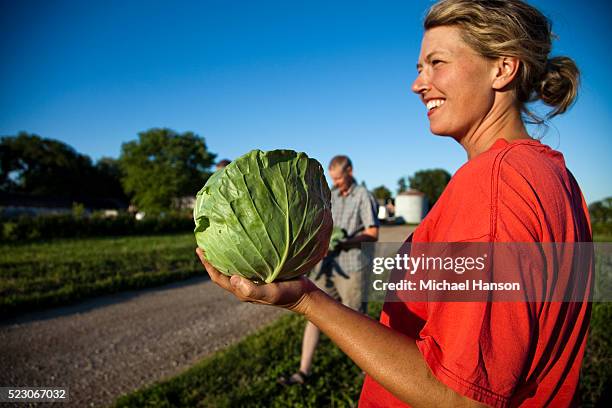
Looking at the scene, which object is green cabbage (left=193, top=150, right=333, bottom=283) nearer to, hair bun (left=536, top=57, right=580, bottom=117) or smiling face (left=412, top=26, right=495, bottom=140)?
smiling face (left=412, top=26, right=495, bottom=140)

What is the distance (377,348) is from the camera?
46.5 inches

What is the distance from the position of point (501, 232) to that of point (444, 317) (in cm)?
30

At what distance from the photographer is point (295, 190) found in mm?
1687

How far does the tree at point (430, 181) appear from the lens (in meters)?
87.2

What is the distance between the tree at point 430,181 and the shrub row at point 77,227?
68.8 m

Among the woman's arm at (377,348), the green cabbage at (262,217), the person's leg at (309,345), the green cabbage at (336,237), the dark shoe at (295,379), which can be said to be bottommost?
the dark shoe at (295,379)

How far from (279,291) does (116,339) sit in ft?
20.0

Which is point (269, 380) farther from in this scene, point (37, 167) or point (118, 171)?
point (118, 171)

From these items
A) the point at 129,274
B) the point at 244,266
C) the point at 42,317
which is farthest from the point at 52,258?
the point at 244,266

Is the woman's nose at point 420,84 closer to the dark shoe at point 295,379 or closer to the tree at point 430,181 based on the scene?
the dark shoe at point 295,379

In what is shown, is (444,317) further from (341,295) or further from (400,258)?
(341,295)

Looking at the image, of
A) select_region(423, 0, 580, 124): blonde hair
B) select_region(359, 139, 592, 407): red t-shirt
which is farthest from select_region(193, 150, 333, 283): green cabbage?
select_region(423, 0, 580, 124): blonde hair

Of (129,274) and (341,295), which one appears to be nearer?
(341,295)

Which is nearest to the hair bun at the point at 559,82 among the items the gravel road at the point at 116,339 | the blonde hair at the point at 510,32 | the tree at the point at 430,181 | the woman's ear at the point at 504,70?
the blonde hair at the point at 510,32
